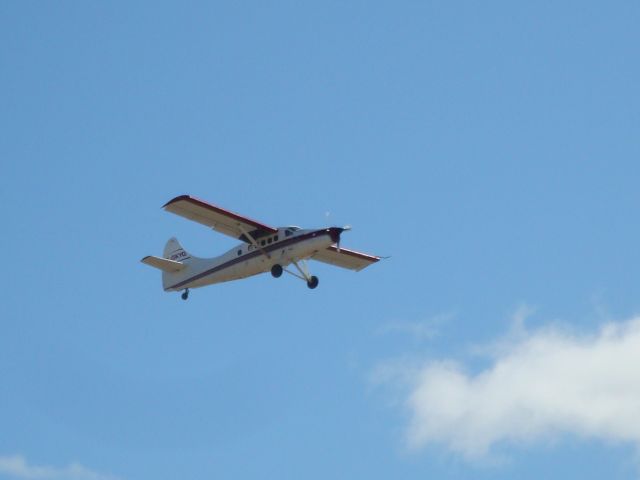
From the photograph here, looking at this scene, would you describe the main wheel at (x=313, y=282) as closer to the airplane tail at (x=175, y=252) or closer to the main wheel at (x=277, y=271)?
the main wheel at (x=277, y=271)

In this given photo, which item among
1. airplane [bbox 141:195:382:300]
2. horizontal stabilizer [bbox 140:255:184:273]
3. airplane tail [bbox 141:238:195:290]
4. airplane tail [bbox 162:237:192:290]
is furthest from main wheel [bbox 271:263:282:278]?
horizontal stabilizer [bbox 140:255:184:273]

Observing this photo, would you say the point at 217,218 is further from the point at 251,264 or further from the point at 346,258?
the point at 346,258

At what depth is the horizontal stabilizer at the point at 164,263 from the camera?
51.4 metres

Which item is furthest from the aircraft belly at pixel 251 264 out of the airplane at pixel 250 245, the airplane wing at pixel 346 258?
the airplane wing at pixel 346 258

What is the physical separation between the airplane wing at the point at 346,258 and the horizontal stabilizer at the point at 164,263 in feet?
16.9

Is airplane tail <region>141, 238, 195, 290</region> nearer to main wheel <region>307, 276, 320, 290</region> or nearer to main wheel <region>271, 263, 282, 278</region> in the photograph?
main wheel <region>271, 263, 282, 278</region>

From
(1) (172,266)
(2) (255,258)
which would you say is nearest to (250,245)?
(2) (255,258)

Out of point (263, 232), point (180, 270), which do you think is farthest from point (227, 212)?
point (180, 270)

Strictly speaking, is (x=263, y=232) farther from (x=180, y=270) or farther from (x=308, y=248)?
(x=180, y=270)

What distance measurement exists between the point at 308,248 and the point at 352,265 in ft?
23.6

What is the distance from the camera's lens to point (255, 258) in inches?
1881

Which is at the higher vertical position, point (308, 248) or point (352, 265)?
point (352, 265)

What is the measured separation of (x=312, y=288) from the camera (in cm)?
4794

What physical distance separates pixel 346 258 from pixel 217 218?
284 inches
